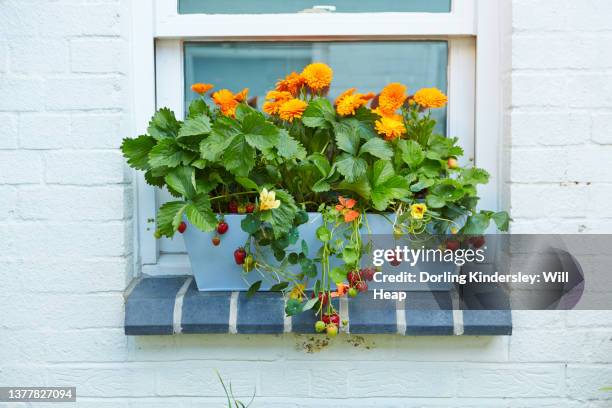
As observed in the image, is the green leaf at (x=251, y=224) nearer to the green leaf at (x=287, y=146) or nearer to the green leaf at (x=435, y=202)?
the green leaf at (x=287, y=146)

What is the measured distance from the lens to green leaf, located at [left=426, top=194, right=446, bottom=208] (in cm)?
136

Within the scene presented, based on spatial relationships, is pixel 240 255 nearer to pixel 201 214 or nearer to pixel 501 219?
pixel 201 214

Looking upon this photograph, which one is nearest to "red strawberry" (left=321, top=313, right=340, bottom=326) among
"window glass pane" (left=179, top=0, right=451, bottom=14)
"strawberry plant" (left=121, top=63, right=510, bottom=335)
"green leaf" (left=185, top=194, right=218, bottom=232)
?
"strawberry plant" (left=121, top=63, right=510, bottom=335)

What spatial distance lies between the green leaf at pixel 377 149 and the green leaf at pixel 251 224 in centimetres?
27

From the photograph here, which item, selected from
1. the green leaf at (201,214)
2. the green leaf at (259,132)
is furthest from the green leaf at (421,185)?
the green leaf at (201,214)

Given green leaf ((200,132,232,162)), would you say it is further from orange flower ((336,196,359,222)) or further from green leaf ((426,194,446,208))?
green leaf ((426,194,446,208))

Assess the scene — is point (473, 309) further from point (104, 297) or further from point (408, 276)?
point (104, 297)

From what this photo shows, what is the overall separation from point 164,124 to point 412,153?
56 centimetres

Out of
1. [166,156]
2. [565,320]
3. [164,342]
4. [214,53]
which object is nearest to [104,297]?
[164,342]

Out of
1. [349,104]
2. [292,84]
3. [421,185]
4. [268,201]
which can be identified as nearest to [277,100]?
[292,84]

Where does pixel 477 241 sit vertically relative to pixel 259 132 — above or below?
below

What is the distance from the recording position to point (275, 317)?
4.60ft

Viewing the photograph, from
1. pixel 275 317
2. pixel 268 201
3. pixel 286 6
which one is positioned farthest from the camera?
pixel 286 6

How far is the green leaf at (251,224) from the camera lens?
1.34 meters
